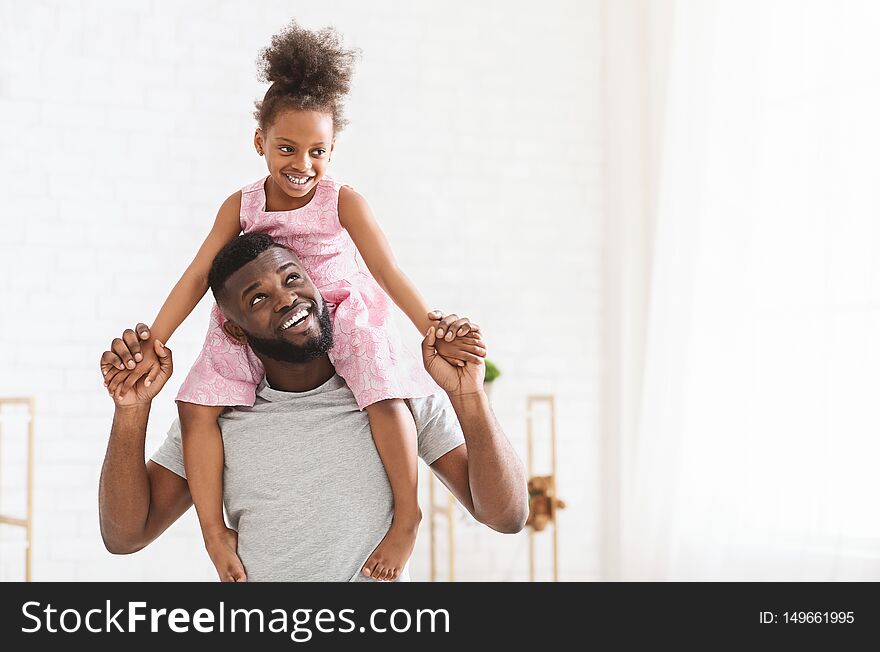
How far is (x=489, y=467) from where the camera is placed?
52.6 inches

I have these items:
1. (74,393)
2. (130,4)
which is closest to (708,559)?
(74,393)

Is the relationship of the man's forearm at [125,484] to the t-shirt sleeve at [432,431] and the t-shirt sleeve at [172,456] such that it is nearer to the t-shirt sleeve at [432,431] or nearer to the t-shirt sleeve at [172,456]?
the t-shirt sleeve at [172,456]

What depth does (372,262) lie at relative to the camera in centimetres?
141

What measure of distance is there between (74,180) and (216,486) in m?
2.30

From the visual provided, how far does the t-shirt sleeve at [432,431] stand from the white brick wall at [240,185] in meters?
2.10

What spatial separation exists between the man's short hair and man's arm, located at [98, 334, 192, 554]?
11 cm

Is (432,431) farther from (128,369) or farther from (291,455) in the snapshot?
(128,369)

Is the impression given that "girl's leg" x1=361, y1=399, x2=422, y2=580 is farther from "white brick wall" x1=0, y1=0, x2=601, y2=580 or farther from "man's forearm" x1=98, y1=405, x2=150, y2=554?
"white brick wall" x1=0, y1=0, x2=601, y2=580

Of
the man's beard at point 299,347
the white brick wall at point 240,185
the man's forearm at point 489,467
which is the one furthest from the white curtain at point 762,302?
the man's beard at point 299,347

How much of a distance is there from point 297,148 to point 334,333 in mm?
259

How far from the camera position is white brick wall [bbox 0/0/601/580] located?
3291 millimetres

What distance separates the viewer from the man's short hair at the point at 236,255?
1287 mm

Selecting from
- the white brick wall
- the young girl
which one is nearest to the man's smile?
the young girl

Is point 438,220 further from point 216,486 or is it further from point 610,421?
point 216,486
